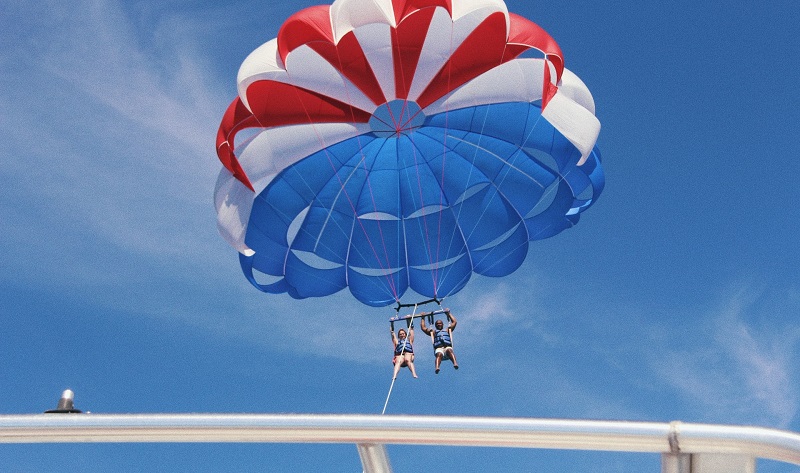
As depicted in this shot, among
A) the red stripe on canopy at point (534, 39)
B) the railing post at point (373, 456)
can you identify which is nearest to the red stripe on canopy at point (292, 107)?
the red stripe on canopy at point (534, 39)

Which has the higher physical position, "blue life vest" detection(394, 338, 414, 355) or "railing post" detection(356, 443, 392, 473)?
"blue life vest" detection(394, 338, 414, 355)

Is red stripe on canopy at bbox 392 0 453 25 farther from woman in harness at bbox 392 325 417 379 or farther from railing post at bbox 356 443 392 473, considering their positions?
railing post at bbox 356 443 392 473

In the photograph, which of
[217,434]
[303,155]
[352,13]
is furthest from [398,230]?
[217,434]

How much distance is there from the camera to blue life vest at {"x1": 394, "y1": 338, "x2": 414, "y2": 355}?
375 inches

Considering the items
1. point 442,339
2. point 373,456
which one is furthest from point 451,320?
point 373,456

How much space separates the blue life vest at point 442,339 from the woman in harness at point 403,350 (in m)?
0.29

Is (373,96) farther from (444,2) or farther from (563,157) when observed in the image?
(563,157)

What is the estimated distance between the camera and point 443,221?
1075cm

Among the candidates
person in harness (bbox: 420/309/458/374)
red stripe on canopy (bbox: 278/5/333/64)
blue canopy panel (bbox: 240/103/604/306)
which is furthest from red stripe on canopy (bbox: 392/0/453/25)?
person in harness (bbox: 420/309/458/374)

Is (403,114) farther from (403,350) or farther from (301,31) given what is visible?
(403,350)

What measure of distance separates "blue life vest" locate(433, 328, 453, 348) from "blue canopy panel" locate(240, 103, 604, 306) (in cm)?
106

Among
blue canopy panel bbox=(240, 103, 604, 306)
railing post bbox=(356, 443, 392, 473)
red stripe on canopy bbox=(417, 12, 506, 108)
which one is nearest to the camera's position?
railing post bbox=(356, 443, 392, 473)

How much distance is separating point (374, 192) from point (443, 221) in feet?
3.33

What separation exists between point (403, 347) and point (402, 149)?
2717 millimetres
